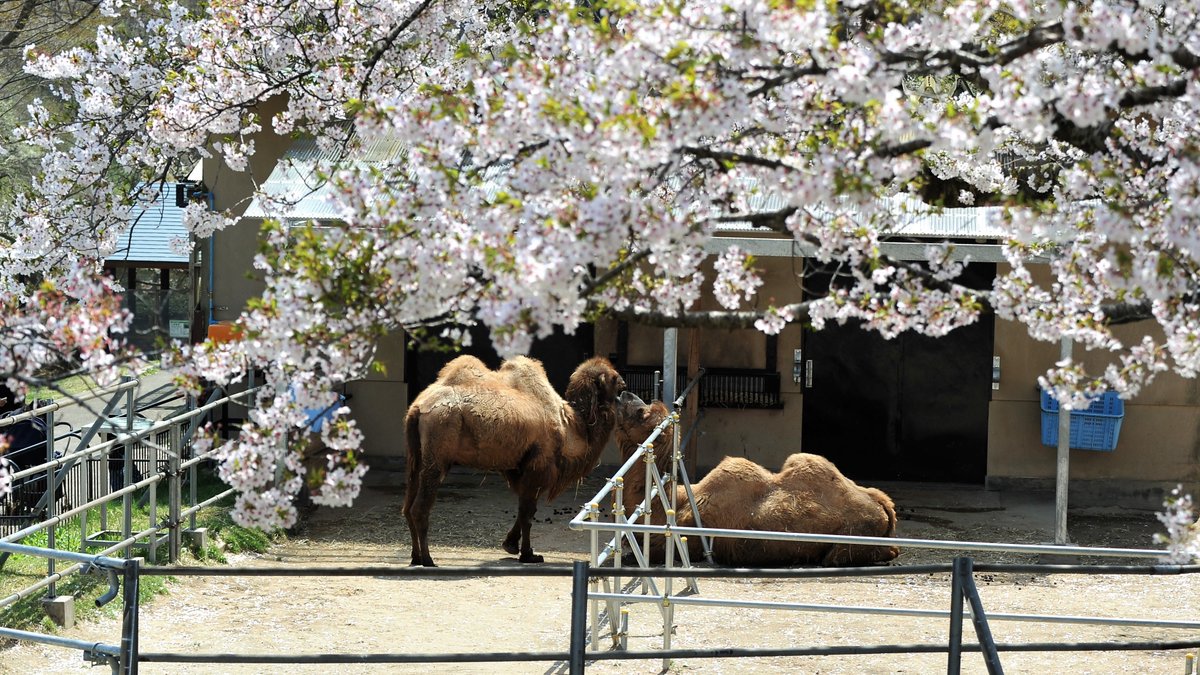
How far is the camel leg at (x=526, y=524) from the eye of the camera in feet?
32.1

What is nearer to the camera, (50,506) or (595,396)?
(50,506)

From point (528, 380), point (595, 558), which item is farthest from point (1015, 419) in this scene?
point (595, 558)

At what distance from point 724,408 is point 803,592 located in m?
3.67

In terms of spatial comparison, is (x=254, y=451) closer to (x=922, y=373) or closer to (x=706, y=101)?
(x=706, y=101)

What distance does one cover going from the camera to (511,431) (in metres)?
9.80

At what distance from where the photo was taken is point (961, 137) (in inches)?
155

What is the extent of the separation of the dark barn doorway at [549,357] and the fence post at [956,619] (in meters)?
8.08

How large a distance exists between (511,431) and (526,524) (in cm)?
73

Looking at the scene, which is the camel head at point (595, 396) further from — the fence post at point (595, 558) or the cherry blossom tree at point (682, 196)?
the cherry blossom tree at point (682, 196)

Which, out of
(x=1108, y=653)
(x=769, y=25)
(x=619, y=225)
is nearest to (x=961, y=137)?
(x=769, y=25)

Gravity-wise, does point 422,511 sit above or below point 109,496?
below

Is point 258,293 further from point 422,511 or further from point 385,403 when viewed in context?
point 422,511

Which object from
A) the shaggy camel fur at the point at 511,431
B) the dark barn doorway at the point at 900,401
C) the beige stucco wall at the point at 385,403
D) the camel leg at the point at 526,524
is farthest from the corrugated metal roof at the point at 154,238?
the camel leg at the point at 526,524

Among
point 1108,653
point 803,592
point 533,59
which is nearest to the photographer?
point 533,59
